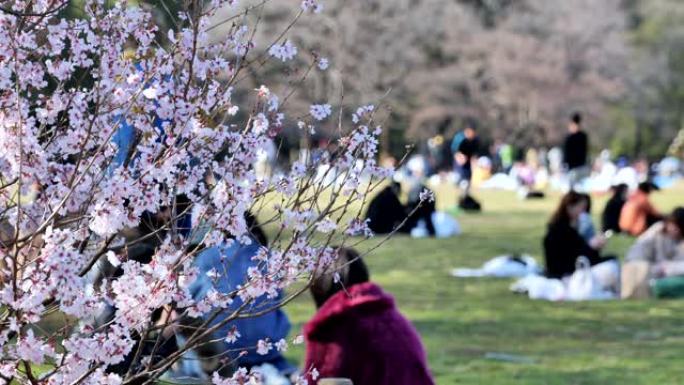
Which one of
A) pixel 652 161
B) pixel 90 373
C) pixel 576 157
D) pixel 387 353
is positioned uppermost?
pixel 90 373

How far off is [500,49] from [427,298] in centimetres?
5399

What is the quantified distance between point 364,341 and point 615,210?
Result: 14.9m

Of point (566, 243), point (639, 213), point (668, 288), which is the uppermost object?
point (566, 243)

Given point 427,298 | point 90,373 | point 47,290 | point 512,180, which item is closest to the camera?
point 47,290

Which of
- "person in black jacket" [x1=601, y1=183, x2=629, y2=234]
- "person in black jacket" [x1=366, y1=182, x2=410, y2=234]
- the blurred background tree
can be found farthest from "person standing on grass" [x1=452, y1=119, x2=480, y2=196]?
the blurred background tree

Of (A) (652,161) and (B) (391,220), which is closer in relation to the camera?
(B) (391,220)

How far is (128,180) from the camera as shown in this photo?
3801mm

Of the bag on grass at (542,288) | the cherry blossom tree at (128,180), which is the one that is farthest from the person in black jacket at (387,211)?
the cherry blossom tree at (128,180)

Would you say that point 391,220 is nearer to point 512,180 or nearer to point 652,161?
point 512,180

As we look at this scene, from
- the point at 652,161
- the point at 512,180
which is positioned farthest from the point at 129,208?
the point at 652,161

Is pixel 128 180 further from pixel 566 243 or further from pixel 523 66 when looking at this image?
pixel 523 66

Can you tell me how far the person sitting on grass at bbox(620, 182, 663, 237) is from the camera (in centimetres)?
1895

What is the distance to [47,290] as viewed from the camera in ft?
11.6

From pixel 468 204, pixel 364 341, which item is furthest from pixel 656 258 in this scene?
pixel 468 204
